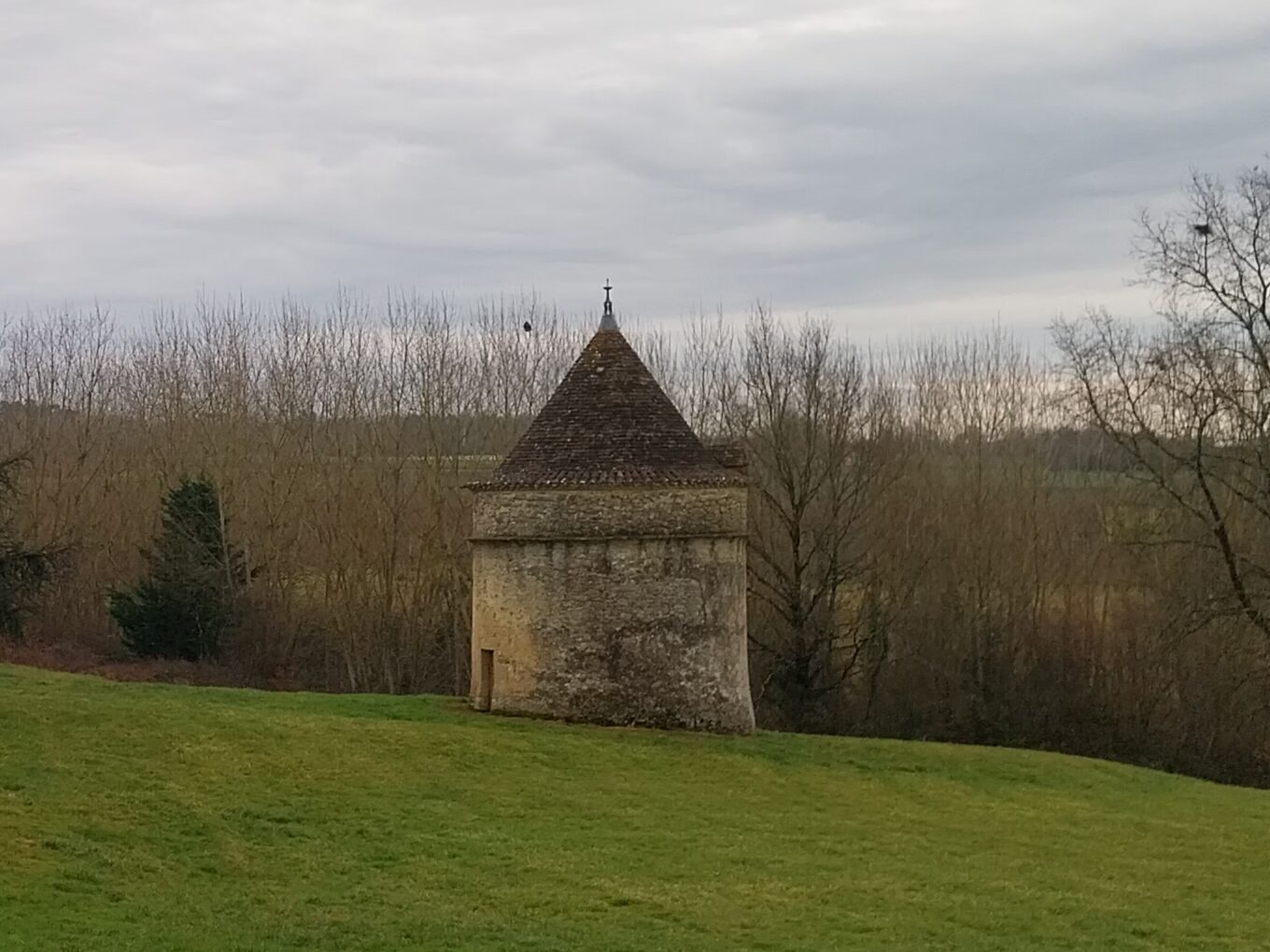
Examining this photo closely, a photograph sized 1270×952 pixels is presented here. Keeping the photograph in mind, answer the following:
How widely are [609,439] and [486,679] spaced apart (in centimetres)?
436

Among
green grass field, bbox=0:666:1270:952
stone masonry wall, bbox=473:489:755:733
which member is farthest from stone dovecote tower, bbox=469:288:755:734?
green grass field, bbox=0:666:1270:952

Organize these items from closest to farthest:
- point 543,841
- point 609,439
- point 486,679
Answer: point 543,841, point 609,439, point 486,679

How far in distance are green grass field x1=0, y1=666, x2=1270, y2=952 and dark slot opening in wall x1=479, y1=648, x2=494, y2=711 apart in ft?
1.40

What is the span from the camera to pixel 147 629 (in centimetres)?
3494

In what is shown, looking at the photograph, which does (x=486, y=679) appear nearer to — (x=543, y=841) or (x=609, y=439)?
(x=609, y=439)

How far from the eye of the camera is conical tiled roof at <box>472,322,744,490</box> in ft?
74.3

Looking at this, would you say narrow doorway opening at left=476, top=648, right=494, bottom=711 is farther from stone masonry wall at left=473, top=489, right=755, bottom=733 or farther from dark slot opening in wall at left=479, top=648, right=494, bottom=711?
stone masonry wall at left=473, top=489, right=755, bottom=733

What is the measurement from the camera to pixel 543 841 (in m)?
15.8

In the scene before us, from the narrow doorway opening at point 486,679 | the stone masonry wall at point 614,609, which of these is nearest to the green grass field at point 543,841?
the narrow doorway opening at point 486,679

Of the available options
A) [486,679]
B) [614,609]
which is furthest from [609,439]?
[486,679]

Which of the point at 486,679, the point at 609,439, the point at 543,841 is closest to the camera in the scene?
the point at 543,841

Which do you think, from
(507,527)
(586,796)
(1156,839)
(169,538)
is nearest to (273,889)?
(586,796)

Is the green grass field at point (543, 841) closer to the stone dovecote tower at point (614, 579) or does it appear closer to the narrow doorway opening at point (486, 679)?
the narrow doorway opening at point (486, 679)

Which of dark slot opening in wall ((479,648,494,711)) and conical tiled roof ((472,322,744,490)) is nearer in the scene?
conical tiled roof ((472,322,744,490))
